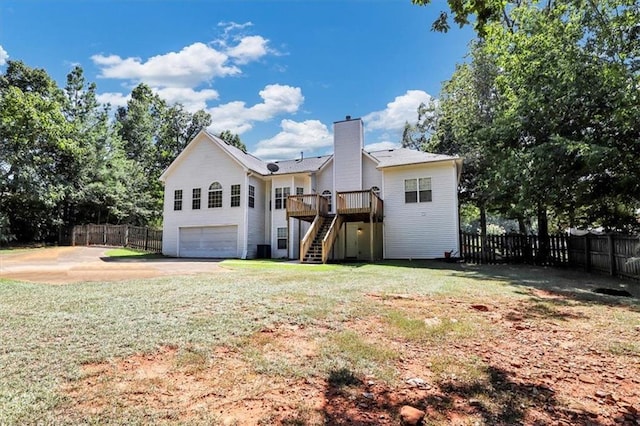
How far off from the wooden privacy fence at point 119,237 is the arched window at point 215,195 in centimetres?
525

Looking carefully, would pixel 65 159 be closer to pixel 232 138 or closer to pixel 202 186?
pixel 202 186

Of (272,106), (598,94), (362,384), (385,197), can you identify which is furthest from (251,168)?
(362,384)

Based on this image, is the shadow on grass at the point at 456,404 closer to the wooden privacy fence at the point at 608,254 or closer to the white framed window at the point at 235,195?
the wooden privacy fence at the point at 608,254

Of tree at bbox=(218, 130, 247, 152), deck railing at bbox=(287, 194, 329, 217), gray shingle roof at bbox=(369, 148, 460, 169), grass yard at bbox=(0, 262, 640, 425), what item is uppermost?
tree at bbox=(218, 130, 247, 152)

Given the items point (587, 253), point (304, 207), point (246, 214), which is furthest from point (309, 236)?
point (587, 253)

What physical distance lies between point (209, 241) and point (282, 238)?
4396mm

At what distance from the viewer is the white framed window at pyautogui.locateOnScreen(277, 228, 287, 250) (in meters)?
20.9

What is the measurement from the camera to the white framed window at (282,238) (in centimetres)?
2094

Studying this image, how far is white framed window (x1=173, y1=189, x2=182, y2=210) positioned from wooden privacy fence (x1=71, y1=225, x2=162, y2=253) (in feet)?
9.66

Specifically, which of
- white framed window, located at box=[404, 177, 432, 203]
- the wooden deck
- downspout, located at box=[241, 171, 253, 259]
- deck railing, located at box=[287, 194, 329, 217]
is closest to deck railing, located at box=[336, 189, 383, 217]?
the wooden deck

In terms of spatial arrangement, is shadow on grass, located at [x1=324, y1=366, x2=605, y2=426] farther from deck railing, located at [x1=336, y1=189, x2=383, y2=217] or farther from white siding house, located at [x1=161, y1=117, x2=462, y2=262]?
deck railing, located at [x1=336, y1=189, x2=383, y2=217]

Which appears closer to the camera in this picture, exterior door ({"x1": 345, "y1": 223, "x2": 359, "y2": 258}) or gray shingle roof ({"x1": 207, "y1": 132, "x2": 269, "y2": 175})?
gray shingle roof ({"x1": 207, "y1": 132, "x2": 269, "y2": 175})

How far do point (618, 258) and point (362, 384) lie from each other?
12.0m

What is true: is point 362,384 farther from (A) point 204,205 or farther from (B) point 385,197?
(A) point 204,205
